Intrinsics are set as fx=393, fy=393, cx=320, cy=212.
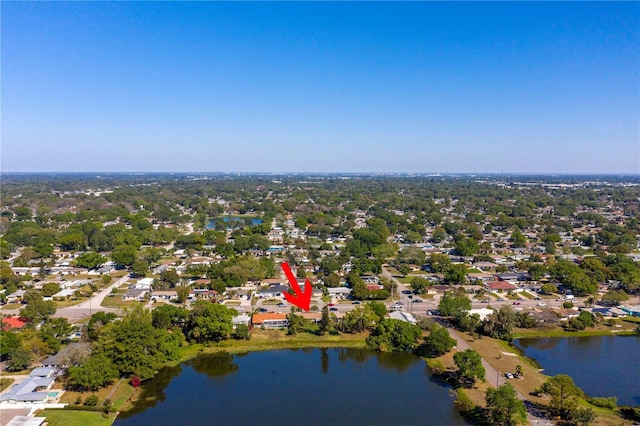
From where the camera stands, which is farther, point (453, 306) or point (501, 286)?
point (501, 286)

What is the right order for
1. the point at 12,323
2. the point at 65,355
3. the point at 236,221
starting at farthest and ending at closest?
the point at 236,221, the point at 12,323, the point at 65,355

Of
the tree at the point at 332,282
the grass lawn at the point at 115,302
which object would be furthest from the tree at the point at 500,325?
the grass lawn at the point at 115,302

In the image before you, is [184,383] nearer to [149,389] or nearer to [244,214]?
[149,389]

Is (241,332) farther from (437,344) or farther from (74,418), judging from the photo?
(437,344)

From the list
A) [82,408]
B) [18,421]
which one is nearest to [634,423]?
[82,408]

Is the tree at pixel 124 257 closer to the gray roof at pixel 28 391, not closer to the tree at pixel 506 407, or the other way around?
the gray roof at pixel 28 391

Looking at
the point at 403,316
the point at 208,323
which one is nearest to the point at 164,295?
the point at 208,323
